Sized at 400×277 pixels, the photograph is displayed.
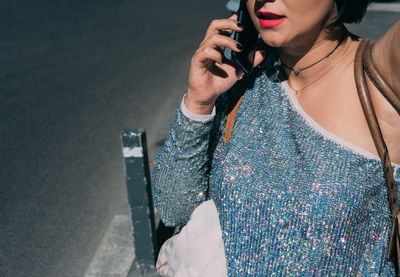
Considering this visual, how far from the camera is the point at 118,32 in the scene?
8.31 metres

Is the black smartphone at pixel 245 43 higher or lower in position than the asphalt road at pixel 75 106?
higher

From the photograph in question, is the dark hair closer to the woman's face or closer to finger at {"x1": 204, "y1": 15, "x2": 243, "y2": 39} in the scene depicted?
the woman's face

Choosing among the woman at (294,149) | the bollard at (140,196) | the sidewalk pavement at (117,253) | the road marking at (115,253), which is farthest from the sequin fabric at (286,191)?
the road marking at (115,253)

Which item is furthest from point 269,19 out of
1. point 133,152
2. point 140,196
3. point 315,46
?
point 140,196

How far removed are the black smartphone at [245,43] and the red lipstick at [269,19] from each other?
151 millimetres

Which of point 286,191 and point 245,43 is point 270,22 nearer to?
point 245,43

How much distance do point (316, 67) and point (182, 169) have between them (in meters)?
0.56

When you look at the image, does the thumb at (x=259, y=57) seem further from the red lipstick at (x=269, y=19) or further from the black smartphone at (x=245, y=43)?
the red lipstick at (x=269, y=19)

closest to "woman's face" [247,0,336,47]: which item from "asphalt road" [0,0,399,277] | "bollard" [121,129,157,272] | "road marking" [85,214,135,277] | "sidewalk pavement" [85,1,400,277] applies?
"bollard" [121,129,157,272]

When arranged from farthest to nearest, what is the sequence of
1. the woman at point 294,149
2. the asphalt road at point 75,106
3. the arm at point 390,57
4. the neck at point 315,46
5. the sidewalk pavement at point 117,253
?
the asphalt road at point 75,106 → the sidewalk pavement at point 117,253 → the neck at point 315,46 → the woman at point 294,149 → the arm at point 390,57

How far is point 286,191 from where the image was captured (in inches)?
49.5

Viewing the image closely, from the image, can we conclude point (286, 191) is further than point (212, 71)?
No

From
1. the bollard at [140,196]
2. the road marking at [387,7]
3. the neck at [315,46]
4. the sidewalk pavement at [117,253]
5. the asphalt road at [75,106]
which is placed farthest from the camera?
the road marking at [387,7]

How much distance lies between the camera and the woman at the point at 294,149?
1.21 m
